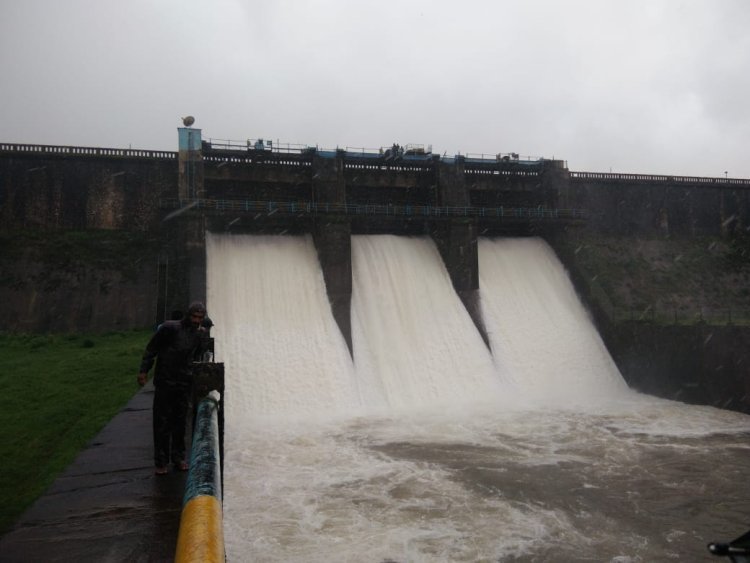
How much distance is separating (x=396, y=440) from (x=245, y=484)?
4.09 meters

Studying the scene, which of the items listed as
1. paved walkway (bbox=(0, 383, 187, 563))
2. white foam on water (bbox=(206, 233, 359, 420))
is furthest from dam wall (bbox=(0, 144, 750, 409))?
paved walkway (bbox=(0, 383, 187, 563))

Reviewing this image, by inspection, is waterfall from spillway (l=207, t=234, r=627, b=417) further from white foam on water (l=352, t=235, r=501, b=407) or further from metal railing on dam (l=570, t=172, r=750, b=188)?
metal railing on dam (l=570, t=172, r=750, b=188)

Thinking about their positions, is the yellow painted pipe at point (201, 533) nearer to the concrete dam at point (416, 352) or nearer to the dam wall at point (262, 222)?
the concrete dam at point (416, 352)

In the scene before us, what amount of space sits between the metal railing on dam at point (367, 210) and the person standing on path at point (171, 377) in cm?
1463

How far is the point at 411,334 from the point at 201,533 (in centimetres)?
1714

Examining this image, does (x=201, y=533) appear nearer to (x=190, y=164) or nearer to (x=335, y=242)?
(x=335, y=242)

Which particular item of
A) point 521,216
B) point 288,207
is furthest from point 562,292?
point 288,207

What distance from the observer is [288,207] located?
20.3 meters

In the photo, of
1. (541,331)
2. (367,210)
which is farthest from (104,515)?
(367,210)

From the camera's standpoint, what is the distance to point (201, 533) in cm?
170

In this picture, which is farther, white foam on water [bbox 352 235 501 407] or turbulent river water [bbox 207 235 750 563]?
white foam on water [bbox 352 235 501 407]

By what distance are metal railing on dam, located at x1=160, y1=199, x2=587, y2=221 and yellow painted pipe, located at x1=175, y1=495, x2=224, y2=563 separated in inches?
718

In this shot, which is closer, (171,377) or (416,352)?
(171,377)

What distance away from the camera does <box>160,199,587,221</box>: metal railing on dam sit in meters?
19.8
